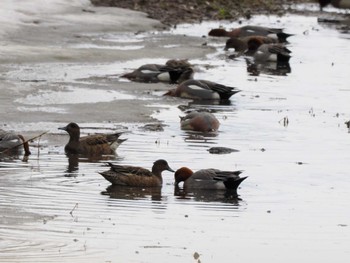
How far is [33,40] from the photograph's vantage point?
80.2ft

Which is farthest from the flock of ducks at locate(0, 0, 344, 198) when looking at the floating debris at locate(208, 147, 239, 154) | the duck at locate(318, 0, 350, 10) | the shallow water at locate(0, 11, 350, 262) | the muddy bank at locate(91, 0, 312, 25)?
the duck at locate(318, 0, 350, 10)

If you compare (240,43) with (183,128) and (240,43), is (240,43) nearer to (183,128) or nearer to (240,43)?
(240,43)

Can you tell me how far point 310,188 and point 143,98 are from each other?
22.8 feet

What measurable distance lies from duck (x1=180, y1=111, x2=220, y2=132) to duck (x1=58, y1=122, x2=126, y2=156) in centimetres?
205

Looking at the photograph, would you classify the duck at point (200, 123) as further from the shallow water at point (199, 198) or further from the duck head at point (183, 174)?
the duck head at point (183, 174)

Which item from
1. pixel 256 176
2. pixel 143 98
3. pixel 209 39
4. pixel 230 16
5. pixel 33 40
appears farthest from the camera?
pixel 230 16

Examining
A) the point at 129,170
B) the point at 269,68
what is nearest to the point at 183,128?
the point at 129,170

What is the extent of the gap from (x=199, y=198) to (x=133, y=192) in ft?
2.41

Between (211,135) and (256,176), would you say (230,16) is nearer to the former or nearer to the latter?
(211,135)

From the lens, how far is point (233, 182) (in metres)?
12.6

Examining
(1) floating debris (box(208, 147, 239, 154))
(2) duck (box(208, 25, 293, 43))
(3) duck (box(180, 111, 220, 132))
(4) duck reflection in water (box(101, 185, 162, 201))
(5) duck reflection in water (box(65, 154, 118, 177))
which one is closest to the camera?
(4) duck reflection in water (box(101, 185, 162, 201))

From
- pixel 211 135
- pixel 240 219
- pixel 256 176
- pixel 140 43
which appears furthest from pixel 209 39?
pixel 240 219

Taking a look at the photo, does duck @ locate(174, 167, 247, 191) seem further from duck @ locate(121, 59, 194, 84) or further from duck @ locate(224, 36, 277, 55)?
duck @ locate(224, 36, 277, 55)

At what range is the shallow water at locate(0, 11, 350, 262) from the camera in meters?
9.89
